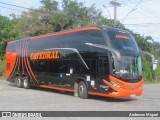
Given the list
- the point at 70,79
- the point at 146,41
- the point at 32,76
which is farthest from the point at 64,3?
the point at 70,79

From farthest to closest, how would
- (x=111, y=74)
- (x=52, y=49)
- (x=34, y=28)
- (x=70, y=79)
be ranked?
(x=34, y=28) < (x=52, y=49) < (x=70, y=79) < (x=111, y=74)

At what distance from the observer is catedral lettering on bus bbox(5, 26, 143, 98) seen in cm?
1623

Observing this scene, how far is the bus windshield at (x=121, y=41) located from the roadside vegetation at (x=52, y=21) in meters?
20.4

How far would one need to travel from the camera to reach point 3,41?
44906 mm

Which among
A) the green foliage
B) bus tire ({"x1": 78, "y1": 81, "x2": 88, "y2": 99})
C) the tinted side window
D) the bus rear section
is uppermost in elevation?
the green foliage

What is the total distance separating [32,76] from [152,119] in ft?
43.9

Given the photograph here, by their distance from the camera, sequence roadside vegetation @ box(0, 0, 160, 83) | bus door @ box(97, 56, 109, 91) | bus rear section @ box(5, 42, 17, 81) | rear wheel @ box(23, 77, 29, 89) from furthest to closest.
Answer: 1. roadside vegetation @ box(0, 0, 160, 83)
2. bus rear section @ box(5, 42, 17, 81)
3. rear wheel @ box(23, 77, 29, 89)
4. bus door @ box(97, 56, 109, 91)

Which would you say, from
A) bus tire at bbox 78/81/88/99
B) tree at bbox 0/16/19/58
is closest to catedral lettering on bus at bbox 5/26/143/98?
bus tire at bbox 78/81/88/99

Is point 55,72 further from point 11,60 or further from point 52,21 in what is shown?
point 52,21

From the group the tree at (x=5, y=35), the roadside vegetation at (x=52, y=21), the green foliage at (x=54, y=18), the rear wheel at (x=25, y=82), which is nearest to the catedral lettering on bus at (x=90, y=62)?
the rear wheel at (x=25, y=82)

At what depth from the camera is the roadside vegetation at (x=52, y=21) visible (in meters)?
44.7

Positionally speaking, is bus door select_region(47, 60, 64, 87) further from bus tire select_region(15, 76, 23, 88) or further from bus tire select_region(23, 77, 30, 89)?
bus tire select_region(15, 76, 23, 88)

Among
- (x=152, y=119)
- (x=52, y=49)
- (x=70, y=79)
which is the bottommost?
(x=152, y=119)

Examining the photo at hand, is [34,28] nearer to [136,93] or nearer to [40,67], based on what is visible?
[40,67]
